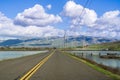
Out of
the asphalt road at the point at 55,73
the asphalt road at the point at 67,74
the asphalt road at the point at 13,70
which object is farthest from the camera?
the asphalt road at the point at 13,70

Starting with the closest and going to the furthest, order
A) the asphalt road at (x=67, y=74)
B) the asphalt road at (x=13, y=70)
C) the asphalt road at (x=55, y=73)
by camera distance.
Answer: the asphalt road at (x=67, y=74) → the asphalt road at (x=55, y=73) → the asphalt road at (x=13, y=70)

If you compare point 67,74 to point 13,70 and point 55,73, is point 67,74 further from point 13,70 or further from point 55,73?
point 13,70

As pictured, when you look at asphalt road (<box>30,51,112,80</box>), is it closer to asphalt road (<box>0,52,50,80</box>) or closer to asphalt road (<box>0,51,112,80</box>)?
asphalt road (<box>0,51,112,80</box>)

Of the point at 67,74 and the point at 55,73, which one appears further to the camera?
the point at 55,73

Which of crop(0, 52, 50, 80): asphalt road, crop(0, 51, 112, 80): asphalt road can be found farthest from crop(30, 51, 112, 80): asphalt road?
crop(0, 52, 50, 80): asphalt road

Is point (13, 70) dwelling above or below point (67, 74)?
above

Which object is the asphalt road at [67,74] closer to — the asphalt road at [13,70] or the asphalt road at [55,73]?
the asphalt road at [55,73]

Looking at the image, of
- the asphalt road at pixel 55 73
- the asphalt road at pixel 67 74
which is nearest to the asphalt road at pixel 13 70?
the asphalt road at pixel 55 73

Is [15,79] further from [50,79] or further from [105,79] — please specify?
[105,79]

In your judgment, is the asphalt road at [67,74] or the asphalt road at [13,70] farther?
the asphalt road at [13,70]

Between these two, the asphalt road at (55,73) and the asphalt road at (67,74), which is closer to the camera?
the asphalt road at (67,74)

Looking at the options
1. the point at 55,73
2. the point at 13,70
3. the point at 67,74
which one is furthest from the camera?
the point at 13,70

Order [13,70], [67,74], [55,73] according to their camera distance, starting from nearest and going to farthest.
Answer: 1. [67,74]
2. [55,73]
3. [13,70]

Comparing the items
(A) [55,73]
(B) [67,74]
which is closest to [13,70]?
(A) [55,73]
